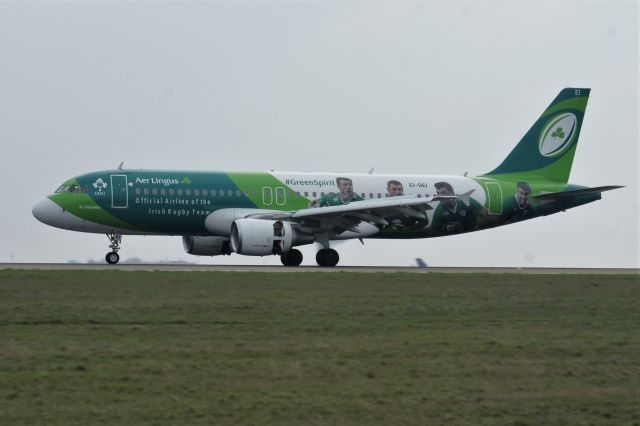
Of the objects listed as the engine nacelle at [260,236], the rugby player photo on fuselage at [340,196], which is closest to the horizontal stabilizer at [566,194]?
the rugby player photo on fuselage at [340,196]

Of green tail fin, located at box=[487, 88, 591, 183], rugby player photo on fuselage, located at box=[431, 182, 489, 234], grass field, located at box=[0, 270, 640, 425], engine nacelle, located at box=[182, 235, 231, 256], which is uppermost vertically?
green tail fin, located at box=[487, 88, 591, 183]

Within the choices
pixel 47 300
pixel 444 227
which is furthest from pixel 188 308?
pixel 444 227

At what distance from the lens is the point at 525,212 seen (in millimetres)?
44312

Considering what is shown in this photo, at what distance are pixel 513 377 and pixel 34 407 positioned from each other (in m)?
6.95

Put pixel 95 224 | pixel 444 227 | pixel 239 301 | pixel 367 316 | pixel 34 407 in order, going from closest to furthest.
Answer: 1. pixel 34 407
2. pixel 367 316
3. pixel 239 301
4. pixel 95 224
5. pixel 444 227

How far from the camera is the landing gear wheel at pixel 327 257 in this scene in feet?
127

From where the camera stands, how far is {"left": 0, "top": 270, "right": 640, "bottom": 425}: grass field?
1320 centimetres

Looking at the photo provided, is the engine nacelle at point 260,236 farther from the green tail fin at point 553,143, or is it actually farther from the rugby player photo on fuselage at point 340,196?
the green tail fin at point 553,143

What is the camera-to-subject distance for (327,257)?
3872 centimetres

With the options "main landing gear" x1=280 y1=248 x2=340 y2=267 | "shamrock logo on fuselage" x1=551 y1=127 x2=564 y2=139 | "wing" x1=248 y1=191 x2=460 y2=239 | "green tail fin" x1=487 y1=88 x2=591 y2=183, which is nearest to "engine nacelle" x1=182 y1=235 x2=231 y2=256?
"wing" x1=248 y1=191 x2=460 y2=239

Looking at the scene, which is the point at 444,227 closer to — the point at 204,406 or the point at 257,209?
the point at 257,209

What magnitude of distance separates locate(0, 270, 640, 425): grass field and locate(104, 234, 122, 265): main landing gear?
39.6ft

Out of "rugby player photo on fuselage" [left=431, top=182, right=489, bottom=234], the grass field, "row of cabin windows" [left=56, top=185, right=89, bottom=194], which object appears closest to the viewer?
the grass field

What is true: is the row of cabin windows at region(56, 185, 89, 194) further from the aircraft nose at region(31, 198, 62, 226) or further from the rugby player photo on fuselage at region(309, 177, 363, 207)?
the rugby player photo on fuselage at region(309, 177, 363, 207)
